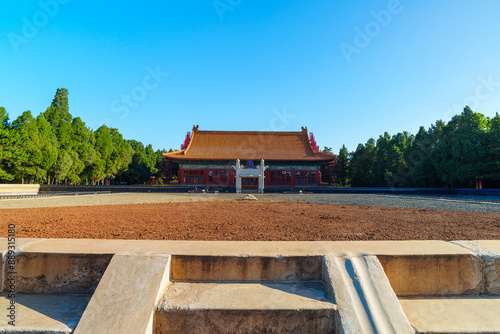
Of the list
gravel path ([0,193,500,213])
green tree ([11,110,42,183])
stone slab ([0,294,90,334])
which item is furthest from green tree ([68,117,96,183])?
stone slab ([0,294,90,334])

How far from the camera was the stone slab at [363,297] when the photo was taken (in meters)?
1.93

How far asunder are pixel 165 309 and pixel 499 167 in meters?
29.6

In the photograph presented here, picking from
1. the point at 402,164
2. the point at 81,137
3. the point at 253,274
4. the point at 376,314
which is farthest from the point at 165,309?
the point at 402,164

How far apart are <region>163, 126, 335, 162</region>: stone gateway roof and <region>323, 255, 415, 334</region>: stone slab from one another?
25.0m

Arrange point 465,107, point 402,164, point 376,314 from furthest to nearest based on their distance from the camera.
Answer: point 402,164
point 465,107
point 376,314

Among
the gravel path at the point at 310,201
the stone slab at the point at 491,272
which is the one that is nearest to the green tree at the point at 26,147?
the gravel path at the point at 310,201

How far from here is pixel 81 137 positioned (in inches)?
1139

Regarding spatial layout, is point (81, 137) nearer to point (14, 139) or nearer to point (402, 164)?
point (14, 139)

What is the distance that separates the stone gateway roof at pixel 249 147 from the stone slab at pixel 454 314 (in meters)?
25.1

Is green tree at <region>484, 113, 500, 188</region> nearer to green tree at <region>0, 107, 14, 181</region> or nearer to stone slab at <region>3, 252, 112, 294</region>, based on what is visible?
stone slab at <region>3, 252, 112, 294</region>

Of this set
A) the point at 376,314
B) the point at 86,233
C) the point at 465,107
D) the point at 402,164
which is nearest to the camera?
the point at 376,314

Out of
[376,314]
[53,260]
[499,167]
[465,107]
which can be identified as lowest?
[376,314]

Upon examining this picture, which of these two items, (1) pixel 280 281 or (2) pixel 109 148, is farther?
(2) pixel 109 148

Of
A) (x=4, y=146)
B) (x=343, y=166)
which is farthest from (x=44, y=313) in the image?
(x=343, y=166)
